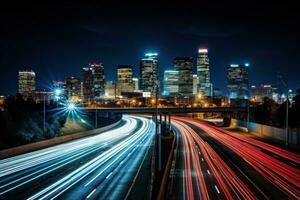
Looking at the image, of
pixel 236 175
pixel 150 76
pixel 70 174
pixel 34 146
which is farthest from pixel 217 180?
pixel 150 76

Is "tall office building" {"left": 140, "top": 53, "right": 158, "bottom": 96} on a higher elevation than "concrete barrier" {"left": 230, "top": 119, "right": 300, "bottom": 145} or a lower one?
higher

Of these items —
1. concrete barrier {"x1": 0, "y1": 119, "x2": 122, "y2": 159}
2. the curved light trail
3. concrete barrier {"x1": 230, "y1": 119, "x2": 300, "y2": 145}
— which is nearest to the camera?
the curved light trail

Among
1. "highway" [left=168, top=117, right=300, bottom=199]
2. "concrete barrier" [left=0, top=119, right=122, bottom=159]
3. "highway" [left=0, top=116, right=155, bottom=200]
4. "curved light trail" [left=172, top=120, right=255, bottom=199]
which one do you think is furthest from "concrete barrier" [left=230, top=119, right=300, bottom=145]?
"concrete barrier" [left=0, top=119, right=122, bottom=159]

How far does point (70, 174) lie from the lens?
34062mm

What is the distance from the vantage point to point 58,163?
41156 mm

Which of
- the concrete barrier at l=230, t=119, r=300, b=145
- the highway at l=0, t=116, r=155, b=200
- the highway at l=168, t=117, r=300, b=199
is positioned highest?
the concrete barrier at l=230, t=119, r=300, b=145

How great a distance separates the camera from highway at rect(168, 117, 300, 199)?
24.9 metres

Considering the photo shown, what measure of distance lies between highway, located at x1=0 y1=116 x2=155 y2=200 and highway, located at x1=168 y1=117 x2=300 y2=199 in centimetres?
423

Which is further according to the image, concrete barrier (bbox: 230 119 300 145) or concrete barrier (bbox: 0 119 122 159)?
concrete barrier (bbox: 230 119 300 145)

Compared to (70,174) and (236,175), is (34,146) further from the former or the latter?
(236,175)

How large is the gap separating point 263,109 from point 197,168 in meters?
90.5

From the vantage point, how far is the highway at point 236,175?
982 inches

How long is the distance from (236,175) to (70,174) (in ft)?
45.2

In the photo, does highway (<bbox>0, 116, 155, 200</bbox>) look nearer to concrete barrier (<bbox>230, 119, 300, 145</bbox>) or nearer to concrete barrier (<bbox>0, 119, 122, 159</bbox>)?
concrete barrier (<bbox>0, 119, 122, 159</bbox>)
